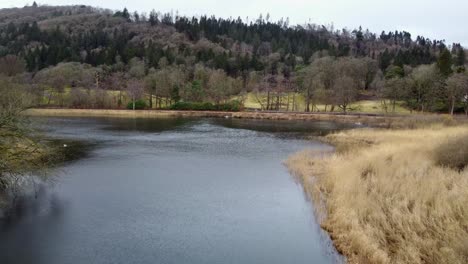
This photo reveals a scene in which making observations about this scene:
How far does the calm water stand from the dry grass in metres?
1.19

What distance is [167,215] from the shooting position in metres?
18.8

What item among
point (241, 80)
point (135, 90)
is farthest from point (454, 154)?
point (241, 80)

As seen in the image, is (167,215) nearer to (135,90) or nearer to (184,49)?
(135,90)

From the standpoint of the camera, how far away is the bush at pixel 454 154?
22219 mm

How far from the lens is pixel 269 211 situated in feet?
65.3

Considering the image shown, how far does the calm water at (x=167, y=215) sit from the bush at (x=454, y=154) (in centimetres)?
832

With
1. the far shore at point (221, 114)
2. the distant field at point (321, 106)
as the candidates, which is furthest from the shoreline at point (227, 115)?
the distant field at point (321, 106)

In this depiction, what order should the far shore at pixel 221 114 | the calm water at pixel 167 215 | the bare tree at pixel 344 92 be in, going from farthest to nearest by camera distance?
1. the bare tree at pixel 344 92
2. the far shore at pixel 221 114
3. the calm water at pixel 167 215

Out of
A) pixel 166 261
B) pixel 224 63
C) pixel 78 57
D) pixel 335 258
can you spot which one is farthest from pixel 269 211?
pixel 78 57

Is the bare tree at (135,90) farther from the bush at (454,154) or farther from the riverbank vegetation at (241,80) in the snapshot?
the bush at (454,154)

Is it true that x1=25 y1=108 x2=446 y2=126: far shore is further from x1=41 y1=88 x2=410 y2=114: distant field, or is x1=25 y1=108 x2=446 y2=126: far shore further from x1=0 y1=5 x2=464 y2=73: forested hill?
x1=0 y1=5 x2=464 y2=73: forested hill

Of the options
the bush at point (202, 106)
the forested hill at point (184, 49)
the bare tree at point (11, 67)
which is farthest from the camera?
the forested hill at point (184, 49)

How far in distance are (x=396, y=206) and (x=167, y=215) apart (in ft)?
32.8

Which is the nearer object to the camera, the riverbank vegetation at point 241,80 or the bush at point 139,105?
the riverbank vegetation at point 241,80
